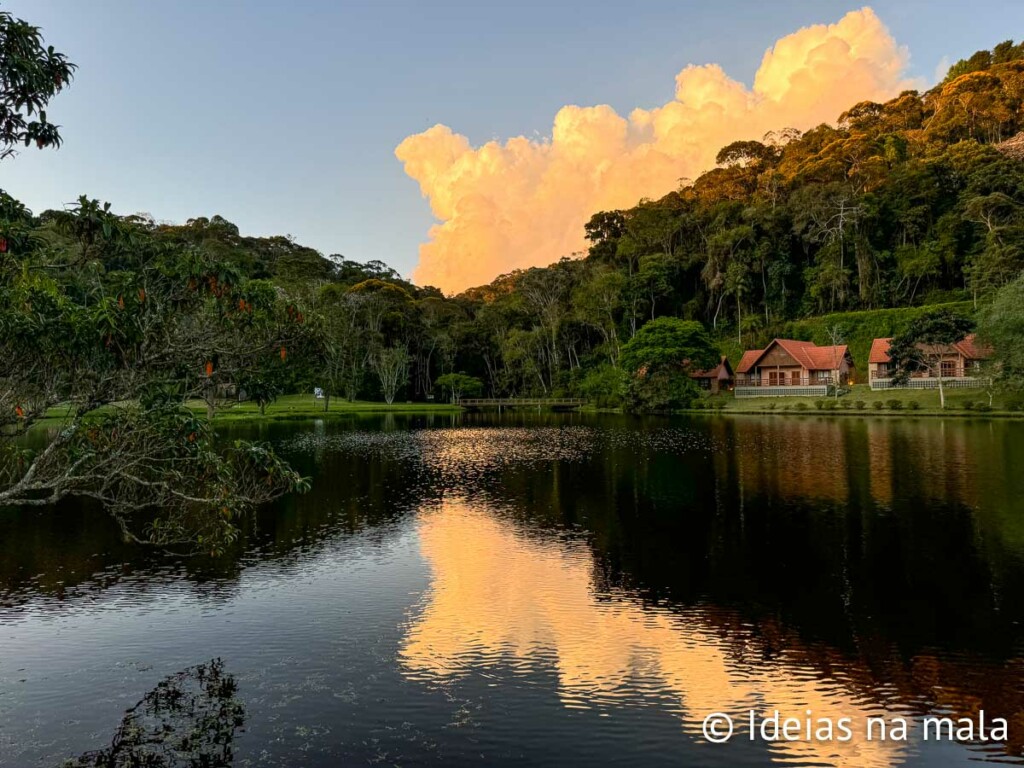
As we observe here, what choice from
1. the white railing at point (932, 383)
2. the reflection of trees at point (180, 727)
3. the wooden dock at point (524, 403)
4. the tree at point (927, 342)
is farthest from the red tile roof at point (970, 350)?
the reflection of trees at point (180, 727)

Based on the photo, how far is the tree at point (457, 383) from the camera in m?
115

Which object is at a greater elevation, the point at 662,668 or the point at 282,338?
the point at 282,338

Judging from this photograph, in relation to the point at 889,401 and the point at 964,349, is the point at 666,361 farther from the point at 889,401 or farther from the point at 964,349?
the point at 964,349

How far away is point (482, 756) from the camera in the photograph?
9.20 m

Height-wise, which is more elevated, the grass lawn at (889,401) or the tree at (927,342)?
the tree at (927,342)

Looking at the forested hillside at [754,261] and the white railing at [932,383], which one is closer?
the white railing at [932,383]

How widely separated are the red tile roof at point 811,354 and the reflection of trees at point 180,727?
86.3 metres

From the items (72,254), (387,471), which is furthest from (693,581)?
(387,471)

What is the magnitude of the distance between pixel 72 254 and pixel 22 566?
41.8 ft

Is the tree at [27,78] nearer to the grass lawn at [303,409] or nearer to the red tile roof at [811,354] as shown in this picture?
the grass lawn at [303,409]

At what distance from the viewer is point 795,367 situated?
87.4 m

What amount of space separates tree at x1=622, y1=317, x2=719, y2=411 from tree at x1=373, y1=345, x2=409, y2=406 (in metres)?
36.8

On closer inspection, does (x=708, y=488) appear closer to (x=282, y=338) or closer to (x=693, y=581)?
(x=693, y=581)

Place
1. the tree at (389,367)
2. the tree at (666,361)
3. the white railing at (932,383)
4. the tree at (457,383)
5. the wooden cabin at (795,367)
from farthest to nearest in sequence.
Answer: the tree at (457,383) < the tree at (389,367) < the wooden cabin at (795,367) < the tree at (666,361) < the white railing at (932,383)
